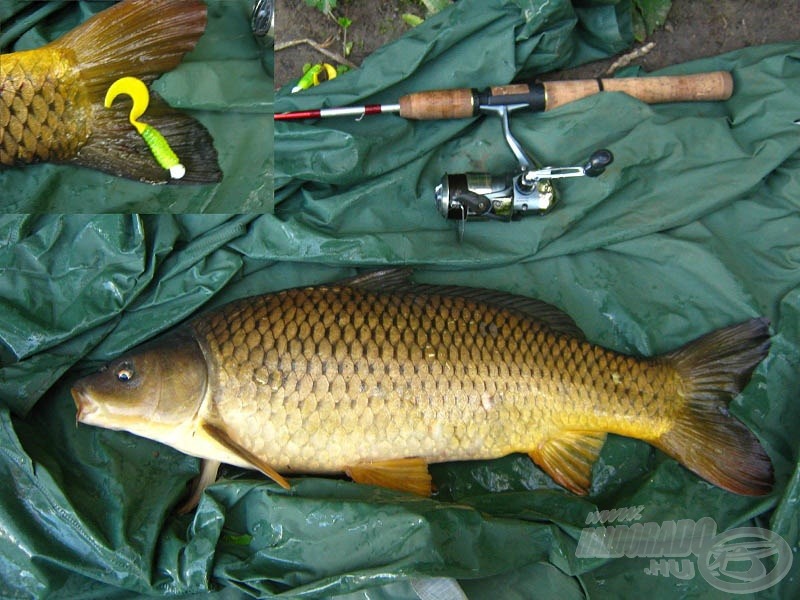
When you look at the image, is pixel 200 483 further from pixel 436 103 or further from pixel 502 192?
pixel 436 103

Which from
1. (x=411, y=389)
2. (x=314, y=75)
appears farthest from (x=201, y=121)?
(x=411, y=389)

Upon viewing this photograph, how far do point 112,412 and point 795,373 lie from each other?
2.27m

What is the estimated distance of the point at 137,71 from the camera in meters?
2.14

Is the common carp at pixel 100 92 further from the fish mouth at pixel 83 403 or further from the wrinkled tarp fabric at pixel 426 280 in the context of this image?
the fish mouth at pixel 83 403

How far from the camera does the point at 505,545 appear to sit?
1.95m

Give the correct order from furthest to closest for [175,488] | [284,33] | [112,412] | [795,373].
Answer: [284,33]
[795,373]
[175,488]
[112,412]

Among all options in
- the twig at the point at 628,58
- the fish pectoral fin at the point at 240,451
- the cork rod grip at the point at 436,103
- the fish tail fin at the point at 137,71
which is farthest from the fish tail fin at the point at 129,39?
the twig at the point at 628,58

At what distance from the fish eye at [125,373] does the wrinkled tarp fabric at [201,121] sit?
59cm

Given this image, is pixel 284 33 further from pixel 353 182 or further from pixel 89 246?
pixel 89 246

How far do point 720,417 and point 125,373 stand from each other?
1885mm

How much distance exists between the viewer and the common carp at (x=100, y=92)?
2064 mm

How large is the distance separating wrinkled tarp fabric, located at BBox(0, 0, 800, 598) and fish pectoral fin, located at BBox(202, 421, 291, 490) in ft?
0.18

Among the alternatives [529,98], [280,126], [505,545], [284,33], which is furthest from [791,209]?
[284,33]

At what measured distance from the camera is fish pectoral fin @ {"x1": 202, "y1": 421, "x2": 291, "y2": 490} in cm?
191
